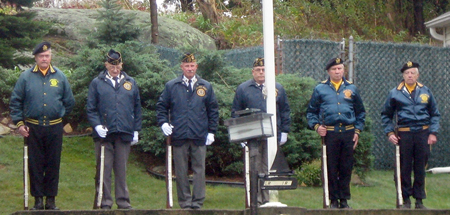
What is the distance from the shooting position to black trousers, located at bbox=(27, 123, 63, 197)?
7064 millimetres

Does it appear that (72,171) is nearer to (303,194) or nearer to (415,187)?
(303,194)

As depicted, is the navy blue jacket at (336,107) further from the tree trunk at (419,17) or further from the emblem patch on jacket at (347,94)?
the tree trunk at (419,17)

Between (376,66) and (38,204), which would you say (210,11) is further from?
(38,204)

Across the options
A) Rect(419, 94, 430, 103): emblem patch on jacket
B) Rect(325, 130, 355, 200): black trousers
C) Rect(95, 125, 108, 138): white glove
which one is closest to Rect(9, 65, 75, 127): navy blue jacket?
Rect(95, 125, 108, 138): white glove

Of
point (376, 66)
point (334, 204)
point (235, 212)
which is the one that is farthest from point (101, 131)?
point (376, 66)

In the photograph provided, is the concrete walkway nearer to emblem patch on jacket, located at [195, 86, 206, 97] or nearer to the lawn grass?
the lawn grass

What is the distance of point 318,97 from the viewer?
305 inches

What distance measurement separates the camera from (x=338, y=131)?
755 cm

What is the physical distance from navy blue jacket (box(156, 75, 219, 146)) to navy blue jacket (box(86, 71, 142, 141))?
15.1 inches

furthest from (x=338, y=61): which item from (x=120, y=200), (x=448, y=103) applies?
(x=448, y=103)

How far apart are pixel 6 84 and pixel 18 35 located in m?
1.35

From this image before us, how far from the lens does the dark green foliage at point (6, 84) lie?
10.6 metres

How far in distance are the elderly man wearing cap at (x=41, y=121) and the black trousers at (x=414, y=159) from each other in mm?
4074

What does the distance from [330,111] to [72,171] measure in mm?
3983
